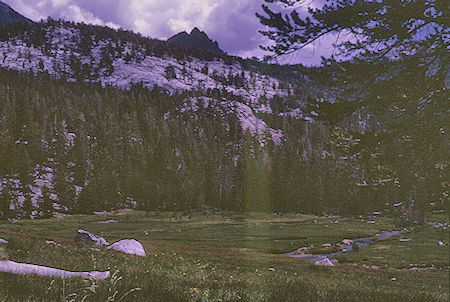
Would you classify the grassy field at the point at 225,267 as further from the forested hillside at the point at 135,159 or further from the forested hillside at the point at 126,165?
the forested hillside at the point at 126,165

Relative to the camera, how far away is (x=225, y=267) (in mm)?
16250

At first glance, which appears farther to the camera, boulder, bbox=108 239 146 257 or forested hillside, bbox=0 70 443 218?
forested hillside, bbox=0 70 443 218

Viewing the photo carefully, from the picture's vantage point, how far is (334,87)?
10.8m

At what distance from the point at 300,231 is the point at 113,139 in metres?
95.2

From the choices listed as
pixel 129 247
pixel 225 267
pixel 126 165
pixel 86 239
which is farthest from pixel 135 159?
pixel 225 267

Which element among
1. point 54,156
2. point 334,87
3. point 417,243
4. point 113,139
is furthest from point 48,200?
point 334,87

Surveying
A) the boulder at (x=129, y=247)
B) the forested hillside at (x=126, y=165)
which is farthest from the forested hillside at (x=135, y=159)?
the boulder at (x=129, y=247)

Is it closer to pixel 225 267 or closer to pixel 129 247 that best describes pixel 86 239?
pixel 129 247

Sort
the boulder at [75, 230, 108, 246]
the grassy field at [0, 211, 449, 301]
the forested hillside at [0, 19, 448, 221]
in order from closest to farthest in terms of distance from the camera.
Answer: the grassy field at [0, 211, 449, 301] < the boulder at [75, 230, 108, 246] < the forested hillside at [0, 19, 448, 221]

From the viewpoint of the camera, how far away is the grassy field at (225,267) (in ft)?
13.7

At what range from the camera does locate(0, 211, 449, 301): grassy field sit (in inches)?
165

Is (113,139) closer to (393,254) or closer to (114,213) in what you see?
(114,213)

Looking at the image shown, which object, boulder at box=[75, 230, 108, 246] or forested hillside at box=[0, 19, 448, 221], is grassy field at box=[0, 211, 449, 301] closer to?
boulder at box=[75, 230, 108, 246]

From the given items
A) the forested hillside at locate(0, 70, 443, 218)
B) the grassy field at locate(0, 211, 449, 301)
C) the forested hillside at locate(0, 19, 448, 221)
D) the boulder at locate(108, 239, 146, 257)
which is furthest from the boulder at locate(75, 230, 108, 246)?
the forested hillside at locate(0, 70, 443, 218)
